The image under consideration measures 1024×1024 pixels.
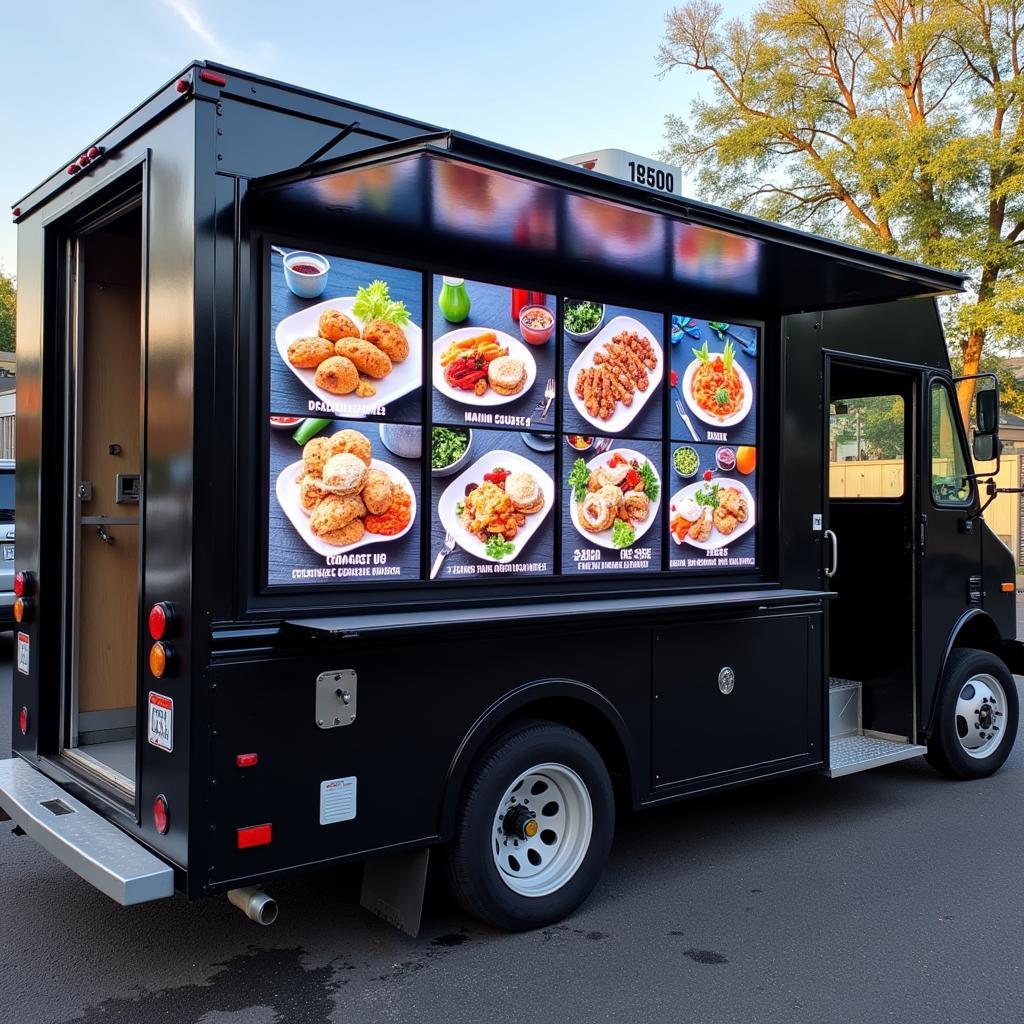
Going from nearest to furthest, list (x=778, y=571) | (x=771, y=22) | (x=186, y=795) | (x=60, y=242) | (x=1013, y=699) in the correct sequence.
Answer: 1. (x=186, y=795)
2. (x=60, y=242)
3. (x=778, y=571)
4. (x=1013, y=699)
5. (x=771, y=22)

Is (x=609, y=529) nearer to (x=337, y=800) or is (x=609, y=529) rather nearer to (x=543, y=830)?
(x=543, y=830)

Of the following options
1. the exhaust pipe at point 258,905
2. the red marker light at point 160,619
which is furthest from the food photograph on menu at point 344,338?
the exhaust pipe at point 258,905

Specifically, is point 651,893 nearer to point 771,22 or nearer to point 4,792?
point 4,792

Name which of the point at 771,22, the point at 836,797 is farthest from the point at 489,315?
the point at 771,22

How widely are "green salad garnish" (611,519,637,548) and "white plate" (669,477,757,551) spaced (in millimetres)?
272

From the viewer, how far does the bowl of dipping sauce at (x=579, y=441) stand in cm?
463

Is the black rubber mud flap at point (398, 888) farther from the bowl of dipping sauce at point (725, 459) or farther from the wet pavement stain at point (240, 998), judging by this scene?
the bowl of dipping sauce at point (725, 459)

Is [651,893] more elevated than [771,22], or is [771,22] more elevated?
[771,22]

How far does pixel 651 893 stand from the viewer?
15.1ft

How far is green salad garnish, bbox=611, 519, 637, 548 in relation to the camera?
15.7 ft

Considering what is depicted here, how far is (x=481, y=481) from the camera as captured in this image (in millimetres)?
4305

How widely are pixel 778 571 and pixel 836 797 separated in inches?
65.2

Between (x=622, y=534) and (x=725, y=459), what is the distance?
0.85m

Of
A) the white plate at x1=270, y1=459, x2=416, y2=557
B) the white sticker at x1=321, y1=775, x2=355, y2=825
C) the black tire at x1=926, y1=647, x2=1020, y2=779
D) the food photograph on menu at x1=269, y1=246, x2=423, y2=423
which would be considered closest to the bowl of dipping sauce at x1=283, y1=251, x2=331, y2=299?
the food photograph on menu at x1=269, y1=246, x2=423, y2=423
